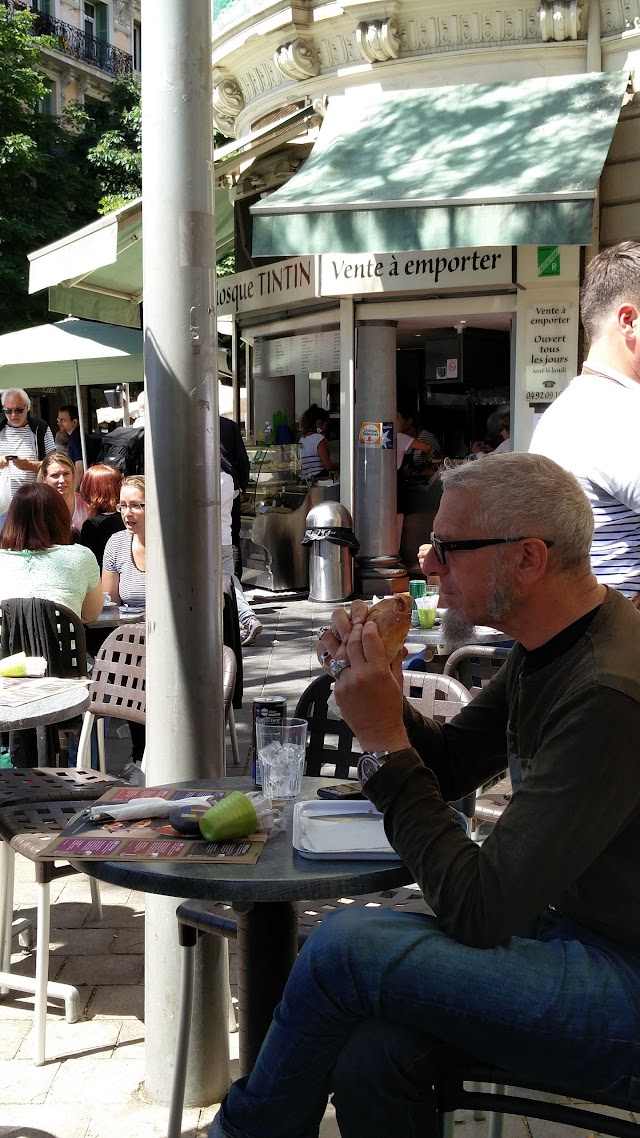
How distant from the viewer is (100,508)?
7191 mm

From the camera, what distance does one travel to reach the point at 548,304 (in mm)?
11352

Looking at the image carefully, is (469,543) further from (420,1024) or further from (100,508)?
(100,508)

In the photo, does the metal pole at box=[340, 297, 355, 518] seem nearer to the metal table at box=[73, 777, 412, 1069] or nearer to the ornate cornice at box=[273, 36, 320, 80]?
the ornate cornice at box=[273, 36, 320, 80]

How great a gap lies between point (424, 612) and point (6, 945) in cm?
226

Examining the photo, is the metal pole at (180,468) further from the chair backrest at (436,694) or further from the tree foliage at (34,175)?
the tree foliage at (34,175)

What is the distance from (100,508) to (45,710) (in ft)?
11.3

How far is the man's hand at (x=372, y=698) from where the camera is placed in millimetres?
2006

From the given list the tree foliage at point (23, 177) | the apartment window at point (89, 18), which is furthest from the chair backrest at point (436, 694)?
the apartment window at point (89, 18)

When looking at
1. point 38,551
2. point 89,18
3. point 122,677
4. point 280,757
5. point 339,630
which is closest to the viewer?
point 339,630

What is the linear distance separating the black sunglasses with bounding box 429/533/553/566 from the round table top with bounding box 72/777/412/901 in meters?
0.57

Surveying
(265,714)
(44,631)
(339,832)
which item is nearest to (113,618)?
(44,631)

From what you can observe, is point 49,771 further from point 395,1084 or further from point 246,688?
point 246,688

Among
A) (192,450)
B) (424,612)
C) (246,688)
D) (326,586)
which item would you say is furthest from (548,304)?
(192,450)

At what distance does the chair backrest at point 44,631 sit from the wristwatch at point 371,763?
10.4 feet
